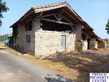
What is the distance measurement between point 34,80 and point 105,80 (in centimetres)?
285

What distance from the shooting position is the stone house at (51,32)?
7.85m

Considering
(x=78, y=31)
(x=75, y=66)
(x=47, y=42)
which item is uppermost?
(x=78, y=31)

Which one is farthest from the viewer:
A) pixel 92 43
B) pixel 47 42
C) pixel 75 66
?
pixel 92 43

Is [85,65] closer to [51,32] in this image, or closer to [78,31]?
[51,32]

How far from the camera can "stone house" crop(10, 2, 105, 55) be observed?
7848mm

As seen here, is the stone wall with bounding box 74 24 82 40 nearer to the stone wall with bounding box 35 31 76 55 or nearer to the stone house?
the stone house

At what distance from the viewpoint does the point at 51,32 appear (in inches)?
347

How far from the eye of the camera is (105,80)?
10.0 ft

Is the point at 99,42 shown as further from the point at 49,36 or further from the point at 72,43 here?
the point at 49,36

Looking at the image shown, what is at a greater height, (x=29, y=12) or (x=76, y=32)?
(x=29, y=12)

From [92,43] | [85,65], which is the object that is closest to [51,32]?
[85,65]

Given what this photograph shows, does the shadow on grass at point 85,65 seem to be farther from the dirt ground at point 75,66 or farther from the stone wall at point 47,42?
the stone wall at point 47,42

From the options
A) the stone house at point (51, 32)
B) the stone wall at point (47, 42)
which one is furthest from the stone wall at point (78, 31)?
the stone wall at point (47, 42)

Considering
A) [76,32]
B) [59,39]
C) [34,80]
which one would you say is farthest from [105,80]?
[76,32]
